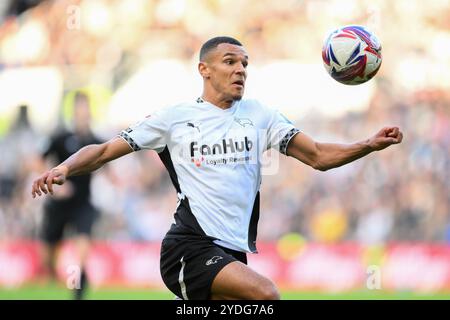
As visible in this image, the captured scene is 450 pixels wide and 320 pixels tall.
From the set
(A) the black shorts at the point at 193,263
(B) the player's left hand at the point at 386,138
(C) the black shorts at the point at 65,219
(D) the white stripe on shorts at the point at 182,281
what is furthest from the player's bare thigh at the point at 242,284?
(C) the black shorts at the point at 65,219

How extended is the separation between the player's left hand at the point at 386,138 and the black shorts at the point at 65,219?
198 inches

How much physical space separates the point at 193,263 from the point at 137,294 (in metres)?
6.22

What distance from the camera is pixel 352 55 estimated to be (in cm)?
676

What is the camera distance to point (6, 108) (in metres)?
16.2

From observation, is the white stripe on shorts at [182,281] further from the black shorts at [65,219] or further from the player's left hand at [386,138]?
the black shorts at [65,219]

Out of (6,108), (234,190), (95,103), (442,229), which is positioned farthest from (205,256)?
(6,108)

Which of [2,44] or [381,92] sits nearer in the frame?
[381,92]

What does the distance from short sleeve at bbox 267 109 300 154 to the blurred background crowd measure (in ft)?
25.4

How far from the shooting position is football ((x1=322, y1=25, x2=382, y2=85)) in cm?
677

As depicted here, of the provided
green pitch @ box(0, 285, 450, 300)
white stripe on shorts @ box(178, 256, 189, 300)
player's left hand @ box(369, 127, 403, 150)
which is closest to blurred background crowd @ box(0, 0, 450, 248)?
green pitch @ box(0, 285, 450, 300)

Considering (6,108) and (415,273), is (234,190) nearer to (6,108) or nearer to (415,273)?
(415,273)

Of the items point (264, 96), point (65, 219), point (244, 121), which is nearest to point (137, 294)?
point (65, 219)

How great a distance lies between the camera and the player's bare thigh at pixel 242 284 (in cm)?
599

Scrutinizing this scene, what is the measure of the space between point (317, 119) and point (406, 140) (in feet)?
4.86
